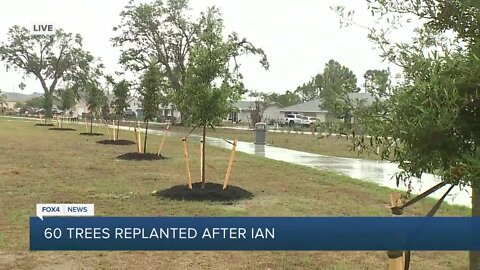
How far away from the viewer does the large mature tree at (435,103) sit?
2.15 metres

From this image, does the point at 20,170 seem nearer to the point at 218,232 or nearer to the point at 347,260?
the point at 347,260

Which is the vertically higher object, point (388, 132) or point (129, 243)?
point (388, 132)

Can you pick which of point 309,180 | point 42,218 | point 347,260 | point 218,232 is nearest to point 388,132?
point 218,232

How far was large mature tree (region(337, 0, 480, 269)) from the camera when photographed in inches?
84.5

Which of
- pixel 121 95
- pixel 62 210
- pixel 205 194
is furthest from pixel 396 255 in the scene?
pixel 121 95

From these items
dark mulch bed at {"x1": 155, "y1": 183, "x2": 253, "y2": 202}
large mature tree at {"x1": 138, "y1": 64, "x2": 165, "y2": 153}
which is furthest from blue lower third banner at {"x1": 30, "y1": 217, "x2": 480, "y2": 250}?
large mature tree at {"x1": 138, "y1": 64, "x2": 165, "y2": 153}

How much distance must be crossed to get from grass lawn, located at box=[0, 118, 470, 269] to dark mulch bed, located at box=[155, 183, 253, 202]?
0.29m

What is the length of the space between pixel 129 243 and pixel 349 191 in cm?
879

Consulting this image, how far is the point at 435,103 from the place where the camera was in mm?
2129

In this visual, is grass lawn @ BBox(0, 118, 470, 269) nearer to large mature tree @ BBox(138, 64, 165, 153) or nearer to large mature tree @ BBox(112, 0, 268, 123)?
large mature tree @ BBox(138, 64, 165, 153)

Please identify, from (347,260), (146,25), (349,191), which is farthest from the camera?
(146,25)

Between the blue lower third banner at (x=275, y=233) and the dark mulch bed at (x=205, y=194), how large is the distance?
6.60 metres

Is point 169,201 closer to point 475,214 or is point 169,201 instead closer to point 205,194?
point 205,194

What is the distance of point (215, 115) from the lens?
1016 cm
